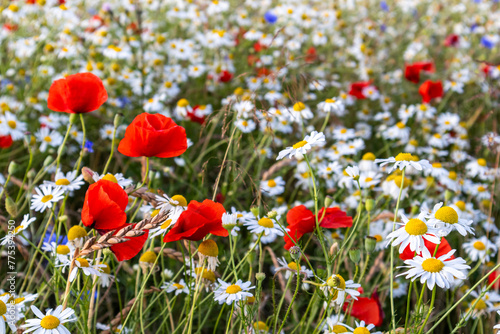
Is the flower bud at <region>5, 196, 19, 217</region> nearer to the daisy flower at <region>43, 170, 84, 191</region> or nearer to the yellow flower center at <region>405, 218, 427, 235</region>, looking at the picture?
the daisy flower at <region>43, 170, 84, 191</region>

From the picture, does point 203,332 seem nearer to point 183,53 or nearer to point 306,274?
point 306,274

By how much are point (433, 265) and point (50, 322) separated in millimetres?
631

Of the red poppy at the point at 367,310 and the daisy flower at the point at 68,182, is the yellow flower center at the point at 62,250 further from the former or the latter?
the red poppy at the point at 367,310

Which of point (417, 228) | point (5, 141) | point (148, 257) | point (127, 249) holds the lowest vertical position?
point (5, 141)

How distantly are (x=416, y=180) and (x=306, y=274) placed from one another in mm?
965

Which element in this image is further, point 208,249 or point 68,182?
point 68,182

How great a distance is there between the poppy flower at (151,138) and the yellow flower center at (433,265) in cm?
49

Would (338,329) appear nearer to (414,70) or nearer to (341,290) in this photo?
(341,290)

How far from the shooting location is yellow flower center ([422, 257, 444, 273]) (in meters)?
0.77

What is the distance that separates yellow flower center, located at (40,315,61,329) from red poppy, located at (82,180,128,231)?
0.16m

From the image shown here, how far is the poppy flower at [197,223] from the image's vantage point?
2.52ft

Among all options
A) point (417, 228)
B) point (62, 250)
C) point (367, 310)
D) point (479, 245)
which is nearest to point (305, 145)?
point (417, 228)

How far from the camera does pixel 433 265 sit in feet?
2.52

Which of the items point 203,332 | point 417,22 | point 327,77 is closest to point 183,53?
point 327,77
